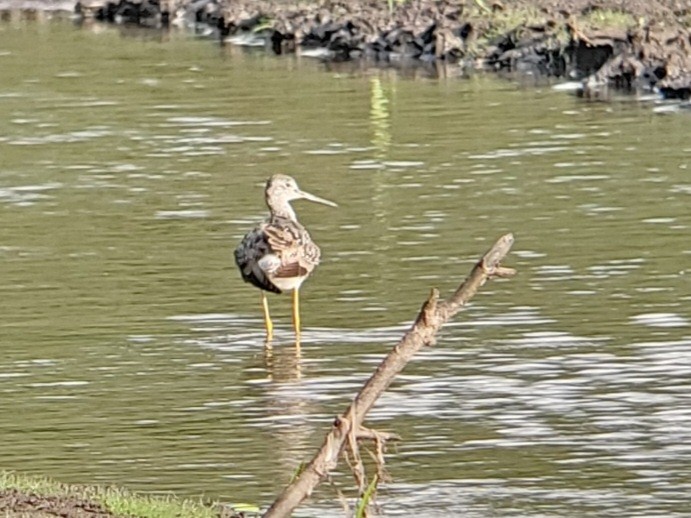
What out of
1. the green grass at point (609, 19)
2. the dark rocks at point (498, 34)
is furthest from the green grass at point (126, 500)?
the green grass at point (609, 19)

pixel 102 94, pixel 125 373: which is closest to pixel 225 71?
pixel 102 94

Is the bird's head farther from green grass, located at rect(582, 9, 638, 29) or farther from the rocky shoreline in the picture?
green grass, located at rect(582, 9, 638, 29)

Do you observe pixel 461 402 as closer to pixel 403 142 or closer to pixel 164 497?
A: pixel 164 497

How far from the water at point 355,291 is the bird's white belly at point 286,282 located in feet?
1.01

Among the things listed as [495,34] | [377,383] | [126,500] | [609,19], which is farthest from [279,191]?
[495,34]

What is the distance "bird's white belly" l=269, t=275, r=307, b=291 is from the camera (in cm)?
1376

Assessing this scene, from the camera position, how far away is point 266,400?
12086 millimetres

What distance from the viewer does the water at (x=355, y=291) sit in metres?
10.6

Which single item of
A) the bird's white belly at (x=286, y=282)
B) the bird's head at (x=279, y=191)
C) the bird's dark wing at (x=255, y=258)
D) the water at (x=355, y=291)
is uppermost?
the bird's head at (x=279, y=191)

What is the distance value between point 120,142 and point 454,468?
40.2 feet

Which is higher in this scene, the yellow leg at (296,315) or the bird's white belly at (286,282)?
the bird's white belly at (286,282)

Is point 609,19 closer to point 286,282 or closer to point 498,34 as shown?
point 498,34

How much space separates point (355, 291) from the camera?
14922mm

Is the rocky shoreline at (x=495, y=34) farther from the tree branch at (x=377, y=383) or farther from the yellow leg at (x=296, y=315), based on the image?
the tree branch at (x=377, y=383)
